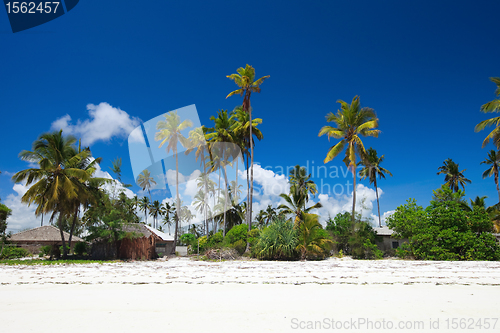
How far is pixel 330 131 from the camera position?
2780 centimetres

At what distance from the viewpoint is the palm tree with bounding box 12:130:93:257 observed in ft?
74.6

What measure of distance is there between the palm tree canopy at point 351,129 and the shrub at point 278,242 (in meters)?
8.42

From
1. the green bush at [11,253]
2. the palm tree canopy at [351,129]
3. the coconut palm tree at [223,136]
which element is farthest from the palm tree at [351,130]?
the green bush at [11,253]

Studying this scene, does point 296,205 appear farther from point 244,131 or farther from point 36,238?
point 36,238

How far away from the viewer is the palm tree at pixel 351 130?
26672 mm

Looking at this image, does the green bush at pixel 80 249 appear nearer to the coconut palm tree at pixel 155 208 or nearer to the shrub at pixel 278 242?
the shrub at pixel 278 242

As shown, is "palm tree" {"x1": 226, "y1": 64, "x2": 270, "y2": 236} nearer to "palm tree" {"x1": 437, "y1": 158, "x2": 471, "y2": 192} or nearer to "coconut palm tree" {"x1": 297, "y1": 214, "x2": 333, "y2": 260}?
"coconut palm tree" {"x1": 297, "y1": 214, "x2": 333, "y2": 260}

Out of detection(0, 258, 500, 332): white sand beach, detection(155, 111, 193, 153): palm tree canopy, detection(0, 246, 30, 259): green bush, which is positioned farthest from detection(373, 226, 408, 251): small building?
detection(0, 246, 30, 259): green bush

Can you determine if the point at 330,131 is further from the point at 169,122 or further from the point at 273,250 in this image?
the point at 169,122

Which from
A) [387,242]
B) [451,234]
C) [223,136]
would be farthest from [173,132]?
[451,234]

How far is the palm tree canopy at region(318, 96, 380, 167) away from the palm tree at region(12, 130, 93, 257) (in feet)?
67.4

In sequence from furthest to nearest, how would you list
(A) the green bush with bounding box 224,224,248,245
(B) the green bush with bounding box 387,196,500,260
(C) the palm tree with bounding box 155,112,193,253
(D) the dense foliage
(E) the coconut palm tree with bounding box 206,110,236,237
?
1. (C) the palm tree with bounding box 155,112,193,253
2. (E) the coconut palm tree with bounding box 206,110,236,237
3. (A) the green bush with bounding box 224,224,248,245
4. (D) the dense foliage
5. (B) the green bush with bounding box 387,196,500,260

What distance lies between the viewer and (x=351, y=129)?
2738 centimetres

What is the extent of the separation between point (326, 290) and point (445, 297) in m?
2.56
